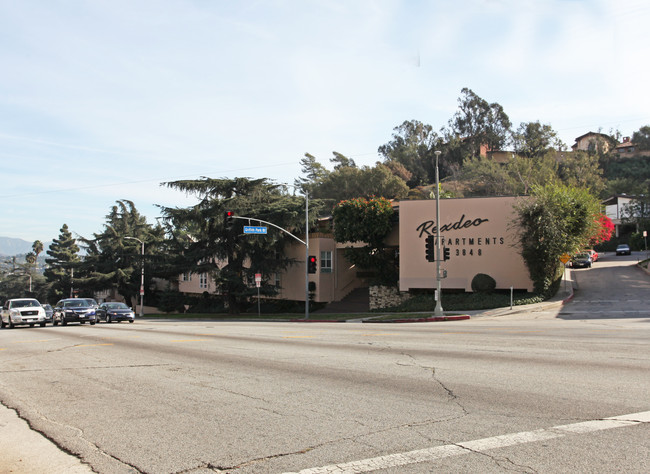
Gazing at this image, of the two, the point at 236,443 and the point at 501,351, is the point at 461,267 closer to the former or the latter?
the point at 501,351

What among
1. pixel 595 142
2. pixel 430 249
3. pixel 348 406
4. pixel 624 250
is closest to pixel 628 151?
pixel 595 142

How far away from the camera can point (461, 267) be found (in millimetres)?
36562

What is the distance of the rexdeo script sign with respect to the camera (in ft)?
115

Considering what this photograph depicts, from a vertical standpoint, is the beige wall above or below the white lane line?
above

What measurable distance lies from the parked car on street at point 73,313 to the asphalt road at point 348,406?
678 inches

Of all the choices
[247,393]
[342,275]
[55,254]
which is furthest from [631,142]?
[247,393]

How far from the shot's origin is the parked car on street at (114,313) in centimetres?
3425

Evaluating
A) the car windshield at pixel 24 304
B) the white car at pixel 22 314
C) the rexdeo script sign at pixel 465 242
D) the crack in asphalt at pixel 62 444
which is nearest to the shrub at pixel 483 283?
the rexdeo script sign at pixel 465 242

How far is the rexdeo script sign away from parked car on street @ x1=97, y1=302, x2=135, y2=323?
19.1 metres

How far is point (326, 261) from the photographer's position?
150ft

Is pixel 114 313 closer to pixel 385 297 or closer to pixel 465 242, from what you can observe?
pixel 385 297

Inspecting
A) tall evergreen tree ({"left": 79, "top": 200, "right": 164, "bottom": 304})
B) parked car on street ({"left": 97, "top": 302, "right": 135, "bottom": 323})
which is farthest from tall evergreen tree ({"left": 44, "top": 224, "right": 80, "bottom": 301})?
parked car on street ({"left": 97, "top": 302, "right": 135, "bottom": 323})

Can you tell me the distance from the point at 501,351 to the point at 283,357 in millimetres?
5357

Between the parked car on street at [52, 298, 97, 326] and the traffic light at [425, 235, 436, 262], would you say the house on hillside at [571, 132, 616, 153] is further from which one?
the parked car on street at [52, 298, 97, 326]
